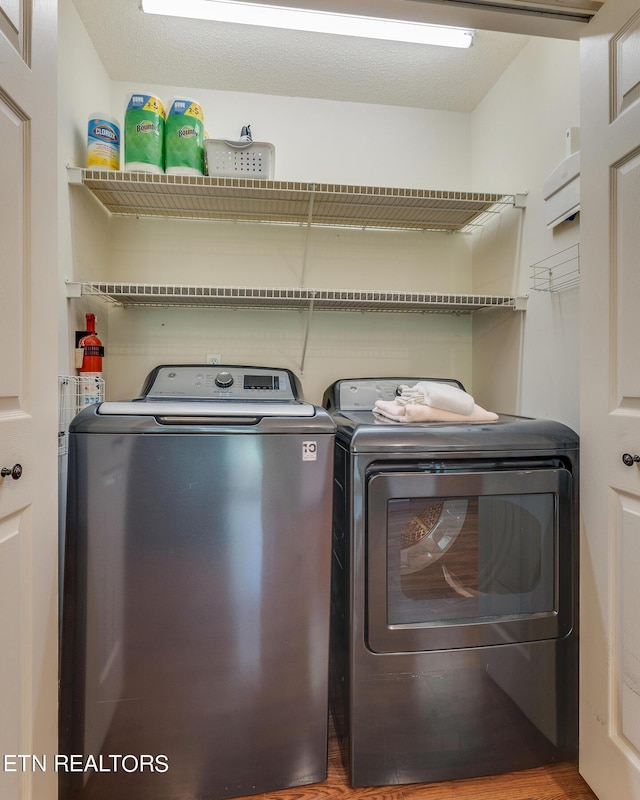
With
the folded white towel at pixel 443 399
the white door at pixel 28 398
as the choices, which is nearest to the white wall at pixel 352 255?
the folded white towel at pixel 443 399

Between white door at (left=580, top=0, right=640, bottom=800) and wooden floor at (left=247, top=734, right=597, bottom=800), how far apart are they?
0.36 ft

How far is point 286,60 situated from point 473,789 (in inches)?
108

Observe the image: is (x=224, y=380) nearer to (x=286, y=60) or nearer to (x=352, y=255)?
(x=352, y=255)

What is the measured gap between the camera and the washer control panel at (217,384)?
1812 millimetres

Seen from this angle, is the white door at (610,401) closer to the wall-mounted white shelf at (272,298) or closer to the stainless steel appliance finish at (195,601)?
the wall-mounted white shelf at (272,298)

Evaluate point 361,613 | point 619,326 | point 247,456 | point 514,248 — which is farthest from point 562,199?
point 361,613

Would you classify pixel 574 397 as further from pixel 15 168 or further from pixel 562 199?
pixel 15 168

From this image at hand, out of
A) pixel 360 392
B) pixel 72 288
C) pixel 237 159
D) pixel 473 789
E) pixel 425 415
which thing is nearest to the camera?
pixel 473 789

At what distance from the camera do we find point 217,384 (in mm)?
1835

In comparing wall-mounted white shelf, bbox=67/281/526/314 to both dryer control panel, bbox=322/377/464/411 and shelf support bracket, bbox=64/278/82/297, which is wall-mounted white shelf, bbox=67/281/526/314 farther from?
dryer control panel, bbox=322/377/464/411

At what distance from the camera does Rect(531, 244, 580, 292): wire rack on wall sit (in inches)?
59.8

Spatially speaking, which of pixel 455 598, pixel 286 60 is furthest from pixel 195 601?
pixel 286 60

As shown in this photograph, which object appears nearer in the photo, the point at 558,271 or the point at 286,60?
the point at 558,271

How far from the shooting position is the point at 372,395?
2.01 metres
